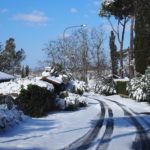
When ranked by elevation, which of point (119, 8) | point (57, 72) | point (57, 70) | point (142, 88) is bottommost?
point (142, 88)

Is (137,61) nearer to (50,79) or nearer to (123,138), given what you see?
(50,79)

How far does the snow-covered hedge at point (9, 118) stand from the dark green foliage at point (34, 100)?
337 cm

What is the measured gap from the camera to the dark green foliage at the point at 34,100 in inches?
611

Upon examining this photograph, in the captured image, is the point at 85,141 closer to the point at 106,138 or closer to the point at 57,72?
the point at 106,138

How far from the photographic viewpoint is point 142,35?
28531mm

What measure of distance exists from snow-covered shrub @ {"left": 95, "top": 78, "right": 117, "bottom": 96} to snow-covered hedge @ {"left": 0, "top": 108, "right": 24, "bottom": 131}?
2486cm

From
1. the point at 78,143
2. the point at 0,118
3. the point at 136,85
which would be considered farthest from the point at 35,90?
the point at 136,85

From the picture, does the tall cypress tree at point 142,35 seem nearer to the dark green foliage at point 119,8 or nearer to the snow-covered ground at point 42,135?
the dark green foliage at point 119,8

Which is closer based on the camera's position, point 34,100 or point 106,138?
point 106,138

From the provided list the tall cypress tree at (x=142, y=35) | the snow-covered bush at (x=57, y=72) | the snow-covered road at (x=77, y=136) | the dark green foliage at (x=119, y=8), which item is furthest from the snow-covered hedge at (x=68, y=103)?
the dark green foliage at (x=119, y=8)

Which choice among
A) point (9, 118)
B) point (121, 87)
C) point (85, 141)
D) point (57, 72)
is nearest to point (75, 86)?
point (57, 72)

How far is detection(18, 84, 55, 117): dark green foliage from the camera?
15.5 meters

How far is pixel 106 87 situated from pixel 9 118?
87.5ft

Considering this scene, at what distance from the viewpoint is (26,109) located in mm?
15570
